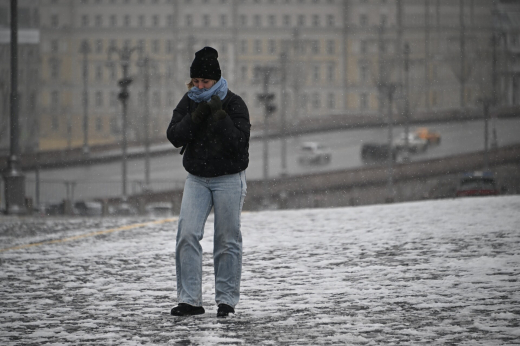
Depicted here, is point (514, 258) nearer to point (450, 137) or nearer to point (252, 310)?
point (252, 310)

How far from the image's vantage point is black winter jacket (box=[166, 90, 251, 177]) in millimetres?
5922

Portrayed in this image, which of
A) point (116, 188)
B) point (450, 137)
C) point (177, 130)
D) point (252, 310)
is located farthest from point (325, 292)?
point (450, 137)

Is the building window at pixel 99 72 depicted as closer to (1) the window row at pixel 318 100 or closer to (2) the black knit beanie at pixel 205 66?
(1) the window row at pixel 318 100

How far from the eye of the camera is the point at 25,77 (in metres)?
95.9

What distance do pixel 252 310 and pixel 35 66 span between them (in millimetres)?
103652

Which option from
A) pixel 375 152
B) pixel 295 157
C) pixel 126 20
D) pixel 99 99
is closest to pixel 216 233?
pixel 375 152

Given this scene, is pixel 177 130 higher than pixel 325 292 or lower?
higher

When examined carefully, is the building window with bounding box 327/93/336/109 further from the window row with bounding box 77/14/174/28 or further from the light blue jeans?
the light blue jeans

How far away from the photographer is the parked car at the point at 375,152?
226 ft

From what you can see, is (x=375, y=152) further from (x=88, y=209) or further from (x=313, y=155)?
(x=88, y=209)

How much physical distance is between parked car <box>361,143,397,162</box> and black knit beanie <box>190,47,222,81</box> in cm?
6303

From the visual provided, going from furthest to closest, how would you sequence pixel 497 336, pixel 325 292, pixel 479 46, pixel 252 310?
1. pixel 479 46
2. pixel 325 292
3. pixel 252 310
4. pixel 497 336

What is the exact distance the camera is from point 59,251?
965 centimetres

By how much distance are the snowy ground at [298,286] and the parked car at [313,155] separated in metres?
58.7
